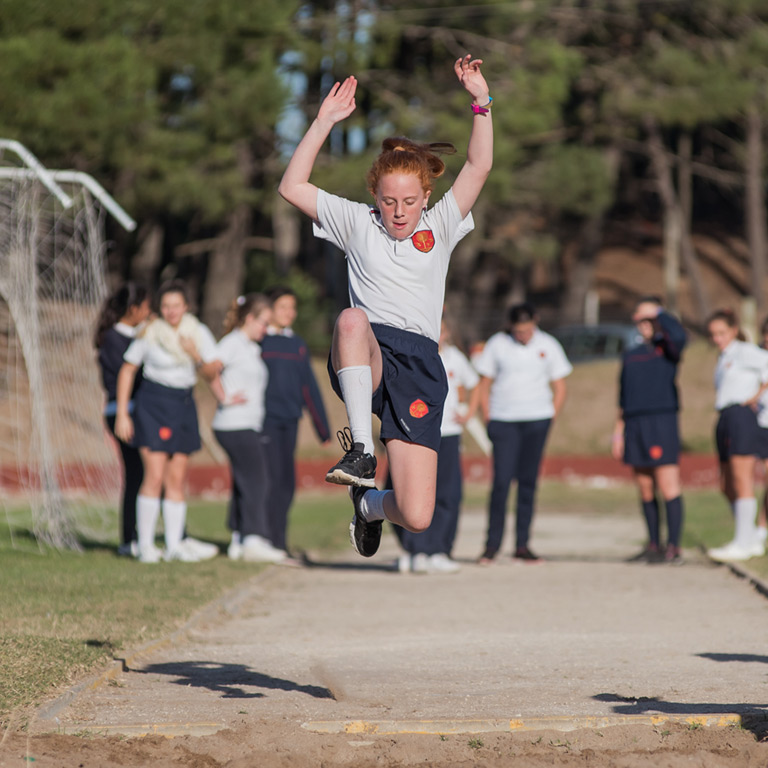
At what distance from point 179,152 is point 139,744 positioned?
66.6ft

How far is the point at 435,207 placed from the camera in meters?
5.19

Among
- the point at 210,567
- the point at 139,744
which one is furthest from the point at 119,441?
the point at 139,744

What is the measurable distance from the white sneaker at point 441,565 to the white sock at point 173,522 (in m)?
2.21

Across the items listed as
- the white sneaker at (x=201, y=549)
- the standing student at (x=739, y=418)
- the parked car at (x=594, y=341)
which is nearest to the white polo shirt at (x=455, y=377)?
the standing student at (x=739, y=418)

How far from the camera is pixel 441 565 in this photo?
10.1m

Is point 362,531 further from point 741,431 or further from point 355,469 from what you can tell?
point 741,431

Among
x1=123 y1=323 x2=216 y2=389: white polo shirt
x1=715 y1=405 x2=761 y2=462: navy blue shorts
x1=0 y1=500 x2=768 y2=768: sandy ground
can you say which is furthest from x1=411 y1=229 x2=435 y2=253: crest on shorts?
x1=715 y1=405 x2=761 y2=462: navy blue shorts

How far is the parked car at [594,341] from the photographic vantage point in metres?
29.1

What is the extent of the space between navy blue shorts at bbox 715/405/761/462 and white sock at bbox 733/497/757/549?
0.44 meters

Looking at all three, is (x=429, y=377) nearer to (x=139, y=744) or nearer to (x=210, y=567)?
(x=139, y=744)

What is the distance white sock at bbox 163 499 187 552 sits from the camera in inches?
405

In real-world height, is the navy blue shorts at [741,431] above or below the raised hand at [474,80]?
below

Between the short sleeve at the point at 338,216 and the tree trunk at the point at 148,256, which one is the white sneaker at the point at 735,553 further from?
the tree trunk at the point at 148,256

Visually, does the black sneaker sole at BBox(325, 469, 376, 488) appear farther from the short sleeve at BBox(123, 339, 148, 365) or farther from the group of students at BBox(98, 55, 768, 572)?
the short sleeve at BBox(123, 339, 148, 365)
